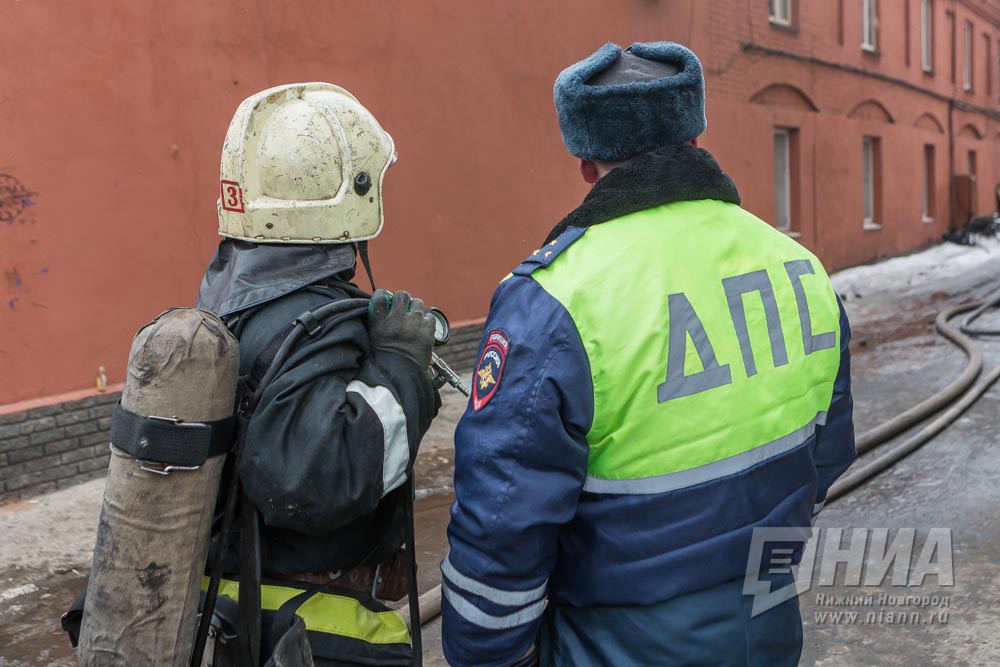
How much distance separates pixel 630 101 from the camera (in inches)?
67.7

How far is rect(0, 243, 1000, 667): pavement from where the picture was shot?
361 centimetres

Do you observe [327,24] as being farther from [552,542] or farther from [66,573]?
[552,542]

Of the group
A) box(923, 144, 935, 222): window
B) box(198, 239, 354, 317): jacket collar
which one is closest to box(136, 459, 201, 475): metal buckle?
box(198, 239, 354, 317): jacket collar

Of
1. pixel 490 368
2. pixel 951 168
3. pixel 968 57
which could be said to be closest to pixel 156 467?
pixel 490 368

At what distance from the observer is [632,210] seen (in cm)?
172

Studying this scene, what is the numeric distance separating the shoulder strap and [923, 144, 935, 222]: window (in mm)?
21984

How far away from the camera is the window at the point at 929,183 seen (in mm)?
21359

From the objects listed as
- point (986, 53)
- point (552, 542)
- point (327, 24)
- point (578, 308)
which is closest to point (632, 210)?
point (578, 308)

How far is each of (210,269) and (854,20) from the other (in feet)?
57.1

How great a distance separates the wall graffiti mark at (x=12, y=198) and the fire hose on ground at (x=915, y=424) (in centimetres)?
332

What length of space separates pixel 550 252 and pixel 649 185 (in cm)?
23

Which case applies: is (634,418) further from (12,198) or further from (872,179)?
(872,179)

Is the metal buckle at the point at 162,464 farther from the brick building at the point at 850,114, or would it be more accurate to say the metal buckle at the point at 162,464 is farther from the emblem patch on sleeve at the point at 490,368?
the brick building at the point at 850,114

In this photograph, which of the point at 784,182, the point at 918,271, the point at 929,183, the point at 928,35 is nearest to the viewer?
the point at 784,182
